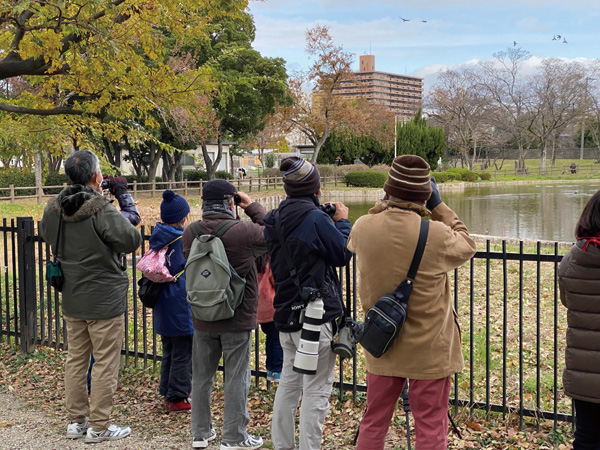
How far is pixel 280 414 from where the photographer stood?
3449 millimetres

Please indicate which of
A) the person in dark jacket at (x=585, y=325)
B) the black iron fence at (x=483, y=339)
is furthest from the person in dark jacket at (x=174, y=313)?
the person in dark jacket at (x=585, y=325)

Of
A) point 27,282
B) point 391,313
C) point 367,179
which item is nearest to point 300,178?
point 391,313

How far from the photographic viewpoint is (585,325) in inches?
110

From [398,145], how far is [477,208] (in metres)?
28.7

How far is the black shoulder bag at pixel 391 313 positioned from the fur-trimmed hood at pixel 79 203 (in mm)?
2193

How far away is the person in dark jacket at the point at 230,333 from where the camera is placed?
12.2 ft

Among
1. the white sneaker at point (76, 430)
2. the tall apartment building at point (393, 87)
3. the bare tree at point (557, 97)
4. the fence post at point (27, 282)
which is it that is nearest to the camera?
the white sneaker at point (76, 430)

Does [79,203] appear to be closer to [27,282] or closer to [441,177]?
[27,282]

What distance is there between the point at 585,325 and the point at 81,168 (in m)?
3.28

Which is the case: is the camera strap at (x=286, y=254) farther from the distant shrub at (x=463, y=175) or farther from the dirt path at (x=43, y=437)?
the distant shrub at (x=463, y=175)

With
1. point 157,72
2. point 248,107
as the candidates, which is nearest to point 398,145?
point 248,107

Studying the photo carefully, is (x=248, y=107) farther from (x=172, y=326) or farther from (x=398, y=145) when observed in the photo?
(x=172, y=326)

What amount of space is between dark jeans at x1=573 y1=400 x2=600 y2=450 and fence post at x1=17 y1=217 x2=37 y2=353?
5161mm

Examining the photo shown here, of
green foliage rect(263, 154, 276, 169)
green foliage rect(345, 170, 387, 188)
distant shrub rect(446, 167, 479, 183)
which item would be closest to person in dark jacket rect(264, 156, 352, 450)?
green foliage rect(345, 170, 387, 188)
